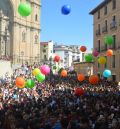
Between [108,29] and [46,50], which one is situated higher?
[108,29]

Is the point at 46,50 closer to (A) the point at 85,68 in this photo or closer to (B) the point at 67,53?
(B) the point at 67,53

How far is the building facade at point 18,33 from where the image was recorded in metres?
58.8

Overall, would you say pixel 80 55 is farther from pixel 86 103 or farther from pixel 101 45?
pixel 86 103

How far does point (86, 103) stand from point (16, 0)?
40240mm

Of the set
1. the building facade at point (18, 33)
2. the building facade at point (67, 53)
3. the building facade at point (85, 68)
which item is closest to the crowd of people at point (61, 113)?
the building facade at point (18, 33)

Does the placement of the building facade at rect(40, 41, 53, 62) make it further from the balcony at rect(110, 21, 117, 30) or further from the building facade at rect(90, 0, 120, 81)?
the balcony at rect(110, 21, 117, 30)

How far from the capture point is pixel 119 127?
14.3 meters

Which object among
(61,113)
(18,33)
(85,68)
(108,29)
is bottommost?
(61,113)

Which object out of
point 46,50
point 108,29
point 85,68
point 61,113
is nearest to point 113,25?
point 108,29

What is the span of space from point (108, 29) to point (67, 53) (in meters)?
66.8

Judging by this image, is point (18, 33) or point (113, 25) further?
point (18, 33)

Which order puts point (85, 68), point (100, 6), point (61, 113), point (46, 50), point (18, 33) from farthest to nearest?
point (46, 50) → point (85, 68) → point (18, 33) → point (100, 6) → point (61, 113)

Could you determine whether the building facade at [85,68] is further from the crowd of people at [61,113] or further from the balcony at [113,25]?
Answer: the crowd of people at [61,113]

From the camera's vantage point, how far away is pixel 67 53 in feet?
370
